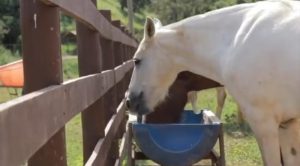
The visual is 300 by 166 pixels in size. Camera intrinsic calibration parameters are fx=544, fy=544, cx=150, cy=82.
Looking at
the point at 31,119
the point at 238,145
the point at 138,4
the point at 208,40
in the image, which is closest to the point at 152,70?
the point at 208,40

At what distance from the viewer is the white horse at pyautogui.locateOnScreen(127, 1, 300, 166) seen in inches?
140

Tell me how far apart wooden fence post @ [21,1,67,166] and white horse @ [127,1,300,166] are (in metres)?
1.79

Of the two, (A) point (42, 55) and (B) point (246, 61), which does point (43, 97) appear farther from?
(B) point (246, 61)

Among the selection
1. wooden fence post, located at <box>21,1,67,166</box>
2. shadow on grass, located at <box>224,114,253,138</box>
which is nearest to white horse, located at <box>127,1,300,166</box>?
wooden fence post, located at <box>21,1,67,166</box>

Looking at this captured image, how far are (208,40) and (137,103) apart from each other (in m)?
0.83

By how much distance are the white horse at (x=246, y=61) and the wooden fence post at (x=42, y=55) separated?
5.88ft

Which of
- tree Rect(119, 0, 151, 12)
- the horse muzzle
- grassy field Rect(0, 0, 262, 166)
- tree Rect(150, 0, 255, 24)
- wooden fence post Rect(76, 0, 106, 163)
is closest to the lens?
wooden fence post Rect(76, 0, 106, 163)

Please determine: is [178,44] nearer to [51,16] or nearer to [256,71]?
[256,71]

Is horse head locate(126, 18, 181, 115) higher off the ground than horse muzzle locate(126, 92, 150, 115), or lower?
higher

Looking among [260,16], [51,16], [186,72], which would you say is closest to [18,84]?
[186,72]

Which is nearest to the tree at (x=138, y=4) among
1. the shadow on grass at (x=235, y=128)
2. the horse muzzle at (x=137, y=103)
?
the shadow on grass at (x=235, y=128)

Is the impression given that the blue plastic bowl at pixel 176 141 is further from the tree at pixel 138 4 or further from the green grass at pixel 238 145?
the tree at pixel 138 4

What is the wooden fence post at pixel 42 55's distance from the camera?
2.03 metres

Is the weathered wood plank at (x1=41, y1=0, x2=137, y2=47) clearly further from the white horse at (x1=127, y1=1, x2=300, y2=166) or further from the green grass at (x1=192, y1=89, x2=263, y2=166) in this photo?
the green grass at (x1=192, y1=89, x2=263, y2=166)
